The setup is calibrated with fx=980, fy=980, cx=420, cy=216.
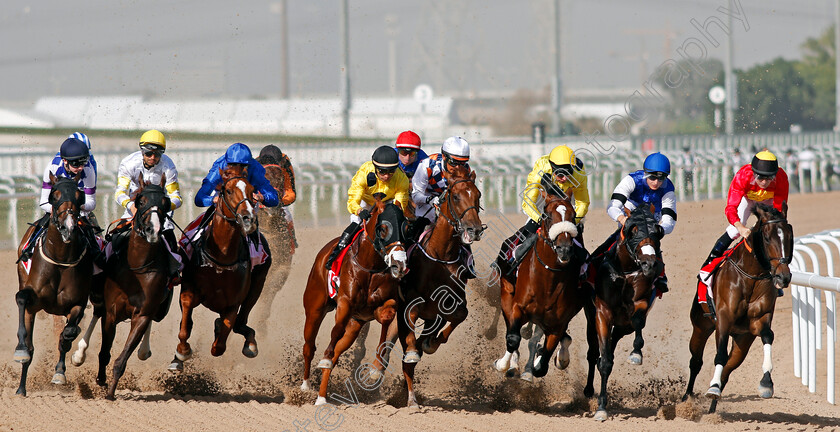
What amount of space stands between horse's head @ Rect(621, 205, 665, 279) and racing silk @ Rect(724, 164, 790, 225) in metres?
0.54

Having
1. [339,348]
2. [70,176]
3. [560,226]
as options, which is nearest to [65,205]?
[70,176]

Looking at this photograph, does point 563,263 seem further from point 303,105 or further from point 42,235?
point 303,105

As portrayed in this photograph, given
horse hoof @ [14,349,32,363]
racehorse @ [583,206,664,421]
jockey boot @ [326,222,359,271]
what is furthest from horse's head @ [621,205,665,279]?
horse hoof @ [14,349,32,363]

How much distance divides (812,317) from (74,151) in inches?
229

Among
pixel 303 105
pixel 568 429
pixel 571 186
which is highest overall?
pixel 303 105

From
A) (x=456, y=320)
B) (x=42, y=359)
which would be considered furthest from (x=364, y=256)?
(x=42, y=359)

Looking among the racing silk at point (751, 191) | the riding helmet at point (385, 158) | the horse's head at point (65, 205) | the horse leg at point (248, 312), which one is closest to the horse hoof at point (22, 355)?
the horse's head at point (65, 205)

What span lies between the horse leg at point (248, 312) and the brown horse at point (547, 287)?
79.8 inches

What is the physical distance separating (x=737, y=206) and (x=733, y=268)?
1.52ft

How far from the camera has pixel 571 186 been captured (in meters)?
7.45

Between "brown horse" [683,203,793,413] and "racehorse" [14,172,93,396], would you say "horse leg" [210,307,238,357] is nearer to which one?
"racehorse" [14,172,93,396]

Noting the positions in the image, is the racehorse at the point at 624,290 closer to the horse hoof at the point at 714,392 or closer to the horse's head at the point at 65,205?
the horse hoof at the point at 714,392

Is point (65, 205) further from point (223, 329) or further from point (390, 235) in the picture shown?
point (390, 235)

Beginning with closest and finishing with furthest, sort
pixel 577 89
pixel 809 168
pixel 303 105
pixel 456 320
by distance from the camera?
pixel 456 320 < pixel 809 168 < pixel 303 105 < pixel 577 89
